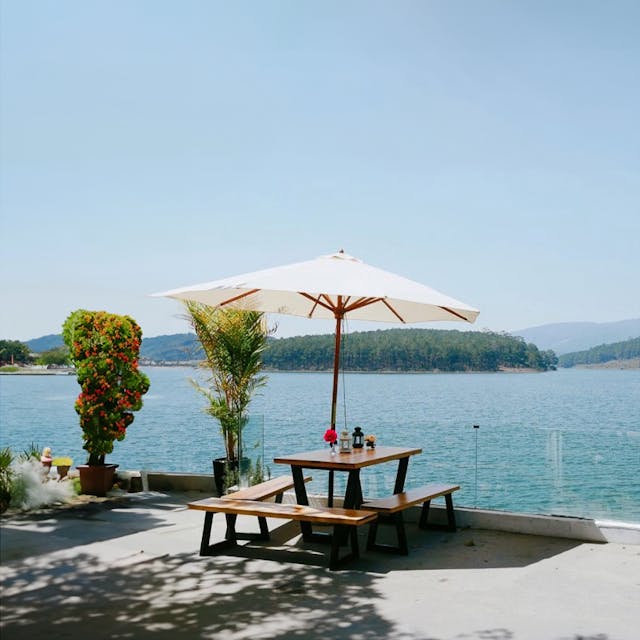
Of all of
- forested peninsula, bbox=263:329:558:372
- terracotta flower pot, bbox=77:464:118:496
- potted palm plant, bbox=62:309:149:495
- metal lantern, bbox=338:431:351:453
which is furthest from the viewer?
forested peninsula, bbox=263:329:558:372

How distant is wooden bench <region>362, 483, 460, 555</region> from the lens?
5688mm

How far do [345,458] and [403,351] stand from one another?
86.9 ft

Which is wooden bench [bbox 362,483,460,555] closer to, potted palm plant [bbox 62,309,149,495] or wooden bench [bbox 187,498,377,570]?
wooden bench [bbox 187,498,377,570]

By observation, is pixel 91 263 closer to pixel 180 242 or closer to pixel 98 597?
pixel 180 242

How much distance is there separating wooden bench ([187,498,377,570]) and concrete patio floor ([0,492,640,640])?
5.0 inches

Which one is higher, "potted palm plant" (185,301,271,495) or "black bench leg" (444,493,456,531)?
"potted palm plant" (185,301,271,495)

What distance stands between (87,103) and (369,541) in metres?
13.5

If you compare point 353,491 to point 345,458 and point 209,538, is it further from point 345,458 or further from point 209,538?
point 209,538

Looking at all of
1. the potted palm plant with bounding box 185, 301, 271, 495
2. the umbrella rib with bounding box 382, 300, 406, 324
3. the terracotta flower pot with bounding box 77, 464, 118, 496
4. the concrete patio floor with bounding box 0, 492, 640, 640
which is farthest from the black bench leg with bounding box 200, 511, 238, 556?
the terracotta flower pot with bounding box 77, 464, 118, 496

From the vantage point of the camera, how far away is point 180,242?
5934 cm

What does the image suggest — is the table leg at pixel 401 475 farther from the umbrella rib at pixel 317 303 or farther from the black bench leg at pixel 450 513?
the umbrella rib at pixel 317 303

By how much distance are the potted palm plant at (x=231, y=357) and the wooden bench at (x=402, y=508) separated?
279cm

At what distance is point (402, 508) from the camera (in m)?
5.70

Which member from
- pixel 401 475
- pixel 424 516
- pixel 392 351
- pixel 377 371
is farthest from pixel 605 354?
pixel 424 516
